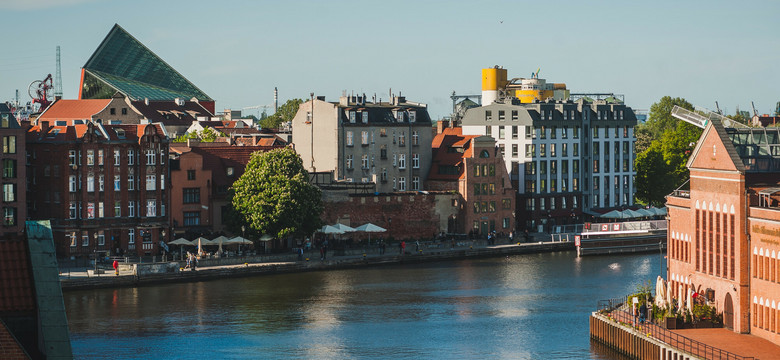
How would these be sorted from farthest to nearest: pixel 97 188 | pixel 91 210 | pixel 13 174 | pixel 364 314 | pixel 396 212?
pixel 396 212, pixel 97 188, pixel 91 210, pixel 13 174, pixel 364 314

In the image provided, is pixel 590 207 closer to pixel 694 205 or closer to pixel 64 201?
pixel 64 201

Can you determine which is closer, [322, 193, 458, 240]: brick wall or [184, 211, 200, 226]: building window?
[184, 211, 200, 226]: building window

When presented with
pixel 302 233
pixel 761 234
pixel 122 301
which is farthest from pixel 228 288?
pixel 761 234

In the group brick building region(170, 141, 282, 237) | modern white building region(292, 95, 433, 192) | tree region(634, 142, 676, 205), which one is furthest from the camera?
tree region(634, 142, 676, 205)

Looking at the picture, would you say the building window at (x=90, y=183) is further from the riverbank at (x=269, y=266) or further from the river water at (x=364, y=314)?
the river water at (x=364, y=314)

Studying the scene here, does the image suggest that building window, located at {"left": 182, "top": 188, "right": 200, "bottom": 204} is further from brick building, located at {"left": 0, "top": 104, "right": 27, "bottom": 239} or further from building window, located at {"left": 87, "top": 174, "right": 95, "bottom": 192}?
brick building, located at {"left": 0, "top": 104, "right": 27, "bottom": 239}

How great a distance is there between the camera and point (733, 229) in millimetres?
67938

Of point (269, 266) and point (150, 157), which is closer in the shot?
point (269, 266)

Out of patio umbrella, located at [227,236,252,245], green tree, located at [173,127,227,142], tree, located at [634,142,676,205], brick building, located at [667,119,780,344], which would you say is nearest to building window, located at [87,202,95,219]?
patio umbrella, located at [227,236,252,245]

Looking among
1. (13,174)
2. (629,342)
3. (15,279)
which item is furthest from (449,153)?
(15,279)

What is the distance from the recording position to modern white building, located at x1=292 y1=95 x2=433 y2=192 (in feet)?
406

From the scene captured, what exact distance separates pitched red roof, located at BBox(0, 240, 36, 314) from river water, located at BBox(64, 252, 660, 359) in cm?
2651

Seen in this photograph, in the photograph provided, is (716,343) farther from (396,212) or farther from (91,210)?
(396,212)

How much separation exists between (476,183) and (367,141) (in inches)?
413
